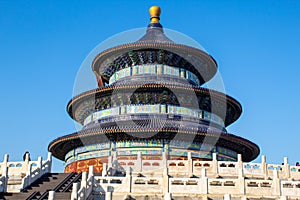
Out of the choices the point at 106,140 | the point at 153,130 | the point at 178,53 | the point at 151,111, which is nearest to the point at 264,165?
the point at 153,130

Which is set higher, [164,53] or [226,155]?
[164,53]

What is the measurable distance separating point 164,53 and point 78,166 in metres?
11.7

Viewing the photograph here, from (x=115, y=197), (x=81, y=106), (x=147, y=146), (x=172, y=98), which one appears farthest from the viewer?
(x=81, y=106)

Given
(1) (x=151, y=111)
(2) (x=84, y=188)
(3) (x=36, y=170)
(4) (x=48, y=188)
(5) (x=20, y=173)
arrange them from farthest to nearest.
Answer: (1) (x=151, y=111)
(5) (x=20, y=173)
(3) (x=36, y=170)
(4) (x=48, y=188)
(2) (x=84, y=188)

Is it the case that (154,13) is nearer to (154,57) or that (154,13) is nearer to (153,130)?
(154,57)

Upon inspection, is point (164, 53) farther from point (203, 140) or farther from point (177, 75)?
point (203, 140)

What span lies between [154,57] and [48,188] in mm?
21458

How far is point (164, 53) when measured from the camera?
38.8m

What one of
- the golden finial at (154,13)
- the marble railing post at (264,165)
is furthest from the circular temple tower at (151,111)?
the marble railing post at (264,165)

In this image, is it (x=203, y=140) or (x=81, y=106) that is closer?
(x=203, y=140)

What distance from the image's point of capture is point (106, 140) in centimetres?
3397

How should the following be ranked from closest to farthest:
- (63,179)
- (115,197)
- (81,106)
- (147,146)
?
(115,197) < (63,179) < (147,146) < (81,106)

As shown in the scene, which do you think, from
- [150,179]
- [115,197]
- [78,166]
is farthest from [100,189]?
[78,166]

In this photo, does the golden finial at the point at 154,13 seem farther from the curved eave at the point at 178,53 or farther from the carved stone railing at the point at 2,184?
the carved stone railing at the point at 2,184
